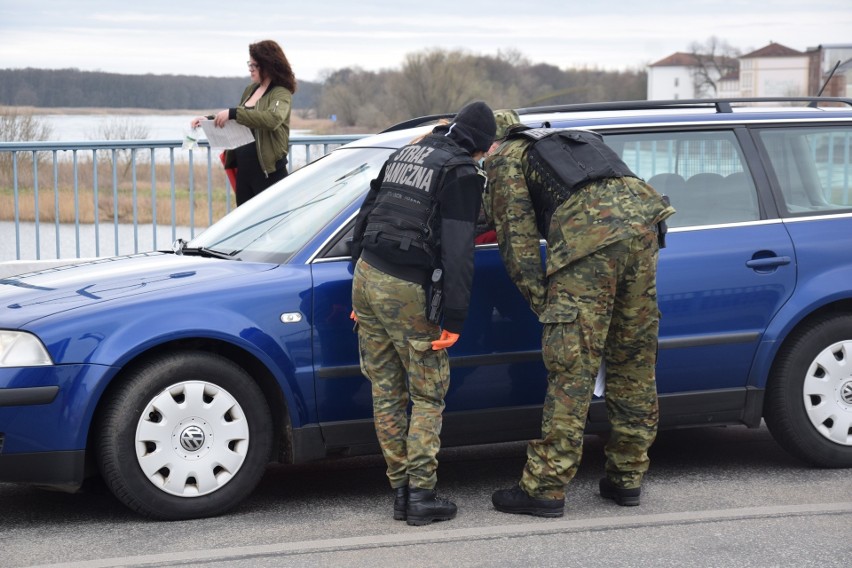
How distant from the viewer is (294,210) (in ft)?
16.9

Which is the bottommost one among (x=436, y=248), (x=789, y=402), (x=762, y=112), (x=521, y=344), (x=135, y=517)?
(x=135, y=517)

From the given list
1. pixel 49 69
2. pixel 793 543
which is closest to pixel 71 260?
pixel 49 69

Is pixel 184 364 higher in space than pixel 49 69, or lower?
lower

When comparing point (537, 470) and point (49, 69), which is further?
point (49, 69)

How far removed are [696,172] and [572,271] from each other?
3.56 ft

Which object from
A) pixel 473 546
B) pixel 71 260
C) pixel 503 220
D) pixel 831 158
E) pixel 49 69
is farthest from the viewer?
pixel 49 69

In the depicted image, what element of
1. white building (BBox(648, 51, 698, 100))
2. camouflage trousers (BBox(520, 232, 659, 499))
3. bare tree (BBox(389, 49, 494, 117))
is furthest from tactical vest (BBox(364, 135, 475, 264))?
white building (BBox(648, 51, 698, 100))

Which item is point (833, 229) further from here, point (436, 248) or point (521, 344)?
point (436, 248)

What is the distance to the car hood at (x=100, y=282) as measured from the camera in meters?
4.45

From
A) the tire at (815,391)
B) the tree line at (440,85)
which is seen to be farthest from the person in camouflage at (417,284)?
the tree line at (440,85)

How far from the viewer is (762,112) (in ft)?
18.0

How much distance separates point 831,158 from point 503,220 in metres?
2.03

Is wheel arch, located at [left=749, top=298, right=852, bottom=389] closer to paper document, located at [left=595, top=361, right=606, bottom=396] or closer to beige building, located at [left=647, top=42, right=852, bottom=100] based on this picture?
paper document, located at [left=595, top=361, right=606, bottom=396]

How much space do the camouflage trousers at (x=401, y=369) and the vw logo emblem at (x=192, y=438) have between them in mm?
681
